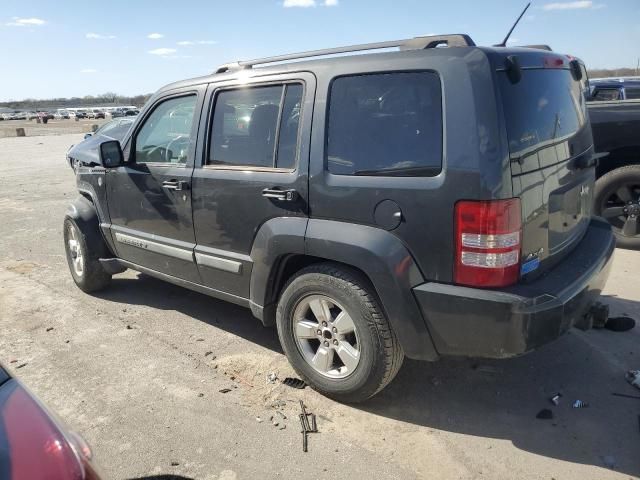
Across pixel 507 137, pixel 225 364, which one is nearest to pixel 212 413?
pixel 225 364

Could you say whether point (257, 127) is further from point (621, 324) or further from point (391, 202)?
point (621, 324)

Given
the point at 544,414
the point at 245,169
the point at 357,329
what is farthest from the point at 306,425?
the point at 245,169

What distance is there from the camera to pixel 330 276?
3023mm

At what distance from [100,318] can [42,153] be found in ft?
65.1

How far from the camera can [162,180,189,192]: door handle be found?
150 inches

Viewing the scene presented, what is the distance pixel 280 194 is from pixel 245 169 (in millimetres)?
447

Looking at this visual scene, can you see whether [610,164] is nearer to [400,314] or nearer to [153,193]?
[400,314]

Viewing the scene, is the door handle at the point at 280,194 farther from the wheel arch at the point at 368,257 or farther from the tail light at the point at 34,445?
the tail light at the point at 34,445

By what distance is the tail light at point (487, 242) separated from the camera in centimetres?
247

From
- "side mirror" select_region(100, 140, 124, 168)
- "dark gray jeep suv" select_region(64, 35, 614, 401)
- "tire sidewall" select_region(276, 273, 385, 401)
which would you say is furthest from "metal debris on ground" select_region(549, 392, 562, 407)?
"side mirror" select_region(100, 140, 124, 168)

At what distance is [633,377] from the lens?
335 cm

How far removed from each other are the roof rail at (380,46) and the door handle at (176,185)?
2.98 feet

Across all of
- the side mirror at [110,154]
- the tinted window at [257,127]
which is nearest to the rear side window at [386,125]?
the tinted window at [257,127]

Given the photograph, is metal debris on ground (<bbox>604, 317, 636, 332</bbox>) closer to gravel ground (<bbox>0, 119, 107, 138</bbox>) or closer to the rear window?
the rear window
